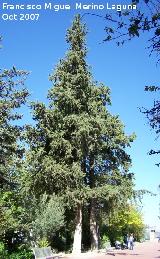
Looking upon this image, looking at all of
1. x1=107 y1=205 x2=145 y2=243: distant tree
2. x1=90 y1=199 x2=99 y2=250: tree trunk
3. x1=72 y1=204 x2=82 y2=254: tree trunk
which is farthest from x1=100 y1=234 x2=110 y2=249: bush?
x1=72 y1=204 x2=82 y2=254: tree trunk

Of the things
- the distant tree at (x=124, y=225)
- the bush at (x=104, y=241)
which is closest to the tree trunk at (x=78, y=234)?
the bush at (x=104, y=241)

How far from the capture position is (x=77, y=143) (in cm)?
3594

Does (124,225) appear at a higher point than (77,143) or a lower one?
lower

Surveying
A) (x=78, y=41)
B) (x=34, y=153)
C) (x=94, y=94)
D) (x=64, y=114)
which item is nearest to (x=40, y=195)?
(x=34, y=153)

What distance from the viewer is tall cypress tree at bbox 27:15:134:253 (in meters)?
35.5

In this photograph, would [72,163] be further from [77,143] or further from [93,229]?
[93,229]

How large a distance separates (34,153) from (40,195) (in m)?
3.41

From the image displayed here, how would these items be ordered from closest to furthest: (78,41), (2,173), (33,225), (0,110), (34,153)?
(0,110) < (2,173) < (33,225) < (34,153) < (78,41)

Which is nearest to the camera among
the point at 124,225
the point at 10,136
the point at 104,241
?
the point at 10,136

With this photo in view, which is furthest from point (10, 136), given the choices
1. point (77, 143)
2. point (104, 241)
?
point (104, 241)

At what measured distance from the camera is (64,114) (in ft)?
123

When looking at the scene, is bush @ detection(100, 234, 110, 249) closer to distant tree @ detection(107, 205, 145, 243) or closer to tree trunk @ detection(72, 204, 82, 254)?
distant tree @ detection(107, 205, 145, 243)

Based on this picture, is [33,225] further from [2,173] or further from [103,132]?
[103,132]

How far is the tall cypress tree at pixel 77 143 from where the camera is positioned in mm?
35500
